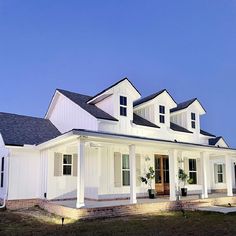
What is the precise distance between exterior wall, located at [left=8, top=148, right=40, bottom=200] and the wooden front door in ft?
21.4

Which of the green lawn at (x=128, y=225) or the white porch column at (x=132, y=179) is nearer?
the green lawn at (x=128, y=225)

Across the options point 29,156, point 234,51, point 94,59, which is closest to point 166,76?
point 234,51

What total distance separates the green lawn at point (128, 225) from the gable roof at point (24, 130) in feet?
12.4

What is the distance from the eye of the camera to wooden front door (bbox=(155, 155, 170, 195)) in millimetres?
16703

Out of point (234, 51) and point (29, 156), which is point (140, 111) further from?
point (234, 51)

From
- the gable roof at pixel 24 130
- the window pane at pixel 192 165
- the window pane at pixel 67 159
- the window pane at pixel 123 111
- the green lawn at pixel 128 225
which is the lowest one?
the green lawn at pixel 128 225

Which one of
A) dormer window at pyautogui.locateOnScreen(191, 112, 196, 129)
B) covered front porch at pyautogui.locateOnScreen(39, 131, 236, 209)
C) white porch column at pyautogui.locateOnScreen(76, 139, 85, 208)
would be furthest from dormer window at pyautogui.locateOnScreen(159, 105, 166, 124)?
white porch column at pyautogui.locateOnScreen(76, 139, 85, 208)

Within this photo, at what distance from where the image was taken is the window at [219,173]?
20719mm

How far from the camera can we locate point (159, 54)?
7412cm

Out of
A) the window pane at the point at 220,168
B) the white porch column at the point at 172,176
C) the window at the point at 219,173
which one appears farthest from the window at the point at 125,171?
the window pane at the point at 220,168

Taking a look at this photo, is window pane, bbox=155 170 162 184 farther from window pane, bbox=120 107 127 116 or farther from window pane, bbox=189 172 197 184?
window pane, bbox=120 107 127 116

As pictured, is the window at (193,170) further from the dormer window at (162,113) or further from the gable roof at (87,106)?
the gable roof at (87,106)

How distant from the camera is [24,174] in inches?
540

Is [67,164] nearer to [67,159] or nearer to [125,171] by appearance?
[67,159]
